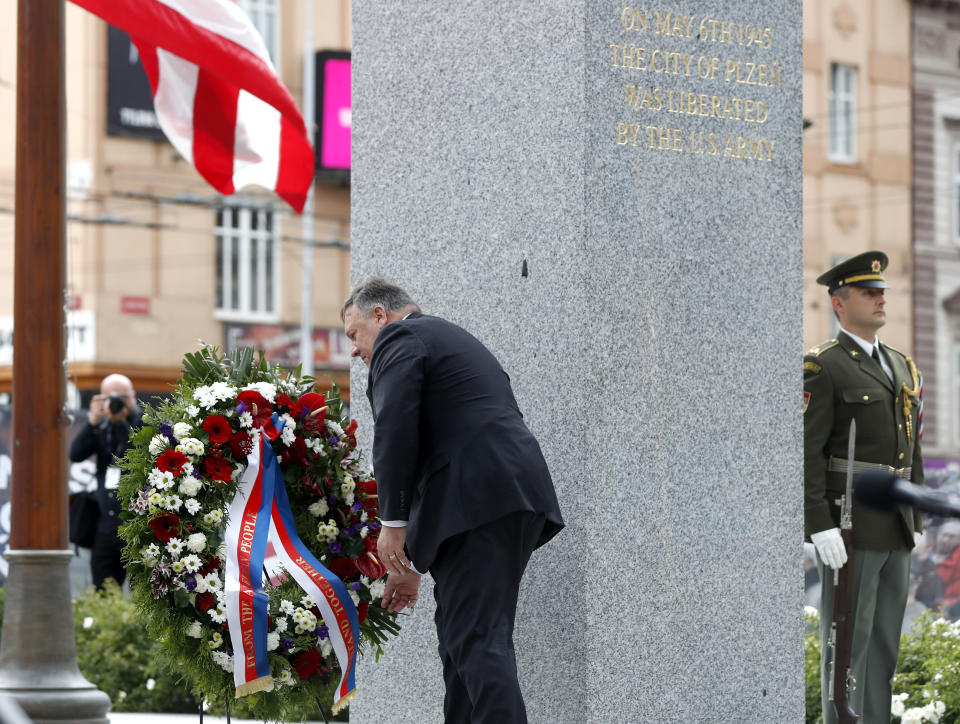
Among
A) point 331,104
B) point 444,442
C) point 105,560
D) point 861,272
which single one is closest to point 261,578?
point 444,442

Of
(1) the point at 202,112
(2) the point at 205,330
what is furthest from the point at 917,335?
(1) the point at 202,112

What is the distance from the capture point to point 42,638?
25.9 ft

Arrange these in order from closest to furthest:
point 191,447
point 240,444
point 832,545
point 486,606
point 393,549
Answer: point 486,606
point 393,549
point 191,447
point 240,444
point 832,545

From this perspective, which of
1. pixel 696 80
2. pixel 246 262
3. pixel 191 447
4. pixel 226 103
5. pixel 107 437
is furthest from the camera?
pixel 246 262

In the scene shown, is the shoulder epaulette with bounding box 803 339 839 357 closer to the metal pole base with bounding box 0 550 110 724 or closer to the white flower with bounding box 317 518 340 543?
the white flower with bounding box 317 518 340 543

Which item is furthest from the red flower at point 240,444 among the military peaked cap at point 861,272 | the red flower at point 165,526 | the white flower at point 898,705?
the white flower at point 898,705

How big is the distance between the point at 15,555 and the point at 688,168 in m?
3.33

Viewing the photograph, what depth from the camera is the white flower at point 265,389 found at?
681cm

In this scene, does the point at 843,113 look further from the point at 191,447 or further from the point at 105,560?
the point at 191,447

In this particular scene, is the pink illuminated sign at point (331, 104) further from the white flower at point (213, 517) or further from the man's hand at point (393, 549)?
the man's hand at point (393, 549)

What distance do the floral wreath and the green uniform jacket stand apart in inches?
74.8

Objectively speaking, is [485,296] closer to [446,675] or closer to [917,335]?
[446,675]

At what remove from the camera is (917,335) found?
38.4 metres

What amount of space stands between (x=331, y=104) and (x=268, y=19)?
2044 mm
